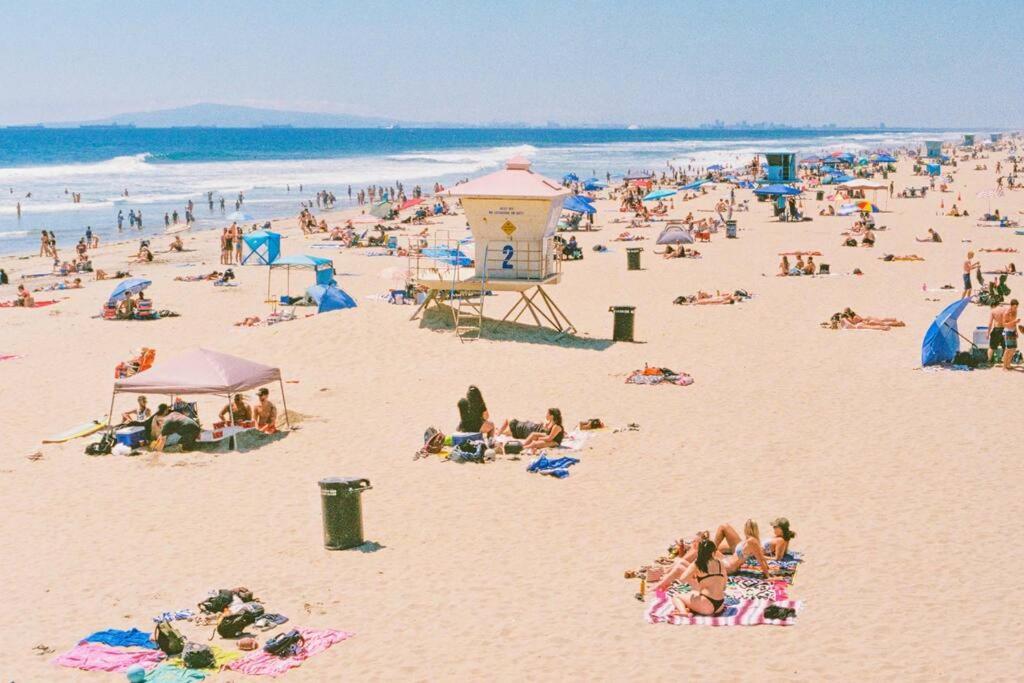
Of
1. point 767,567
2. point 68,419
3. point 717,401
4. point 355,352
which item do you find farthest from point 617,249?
point 767,567

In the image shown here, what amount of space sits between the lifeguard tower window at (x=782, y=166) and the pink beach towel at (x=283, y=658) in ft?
175

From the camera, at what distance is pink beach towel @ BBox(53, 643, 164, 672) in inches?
330

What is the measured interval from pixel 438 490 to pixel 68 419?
6765 mm

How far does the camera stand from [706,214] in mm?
49094

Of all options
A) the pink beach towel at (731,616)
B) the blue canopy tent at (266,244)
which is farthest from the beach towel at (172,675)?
the blue canopy tent at (266,244)

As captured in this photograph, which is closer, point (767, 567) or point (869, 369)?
point (767, 567)

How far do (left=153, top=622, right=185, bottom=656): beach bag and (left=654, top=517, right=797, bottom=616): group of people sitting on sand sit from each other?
3953mm

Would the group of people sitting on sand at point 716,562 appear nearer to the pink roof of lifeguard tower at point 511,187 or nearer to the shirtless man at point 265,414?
the shirtless man at point 265,414

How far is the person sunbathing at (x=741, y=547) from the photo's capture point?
9.88 metres

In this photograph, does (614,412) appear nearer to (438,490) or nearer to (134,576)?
(438,490)

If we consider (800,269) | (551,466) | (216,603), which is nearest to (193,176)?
(800,269)

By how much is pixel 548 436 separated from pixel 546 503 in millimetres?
2074

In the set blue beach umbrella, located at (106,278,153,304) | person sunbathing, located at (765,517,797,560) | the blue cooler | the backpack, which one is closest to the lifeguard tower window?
blue beach umbrella, located at (106,278,153,304)

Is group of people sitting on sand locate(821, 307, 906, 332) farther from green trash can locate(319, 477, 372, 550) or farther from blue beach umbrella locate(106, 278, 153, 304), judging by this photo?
blue beach umbrella locate(106, 278, 153, 304)
